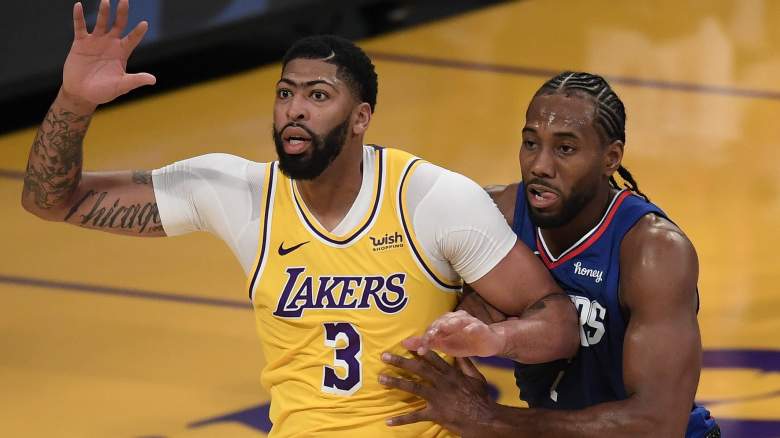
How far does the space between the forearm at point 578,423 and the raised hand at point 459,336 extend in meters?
0.31

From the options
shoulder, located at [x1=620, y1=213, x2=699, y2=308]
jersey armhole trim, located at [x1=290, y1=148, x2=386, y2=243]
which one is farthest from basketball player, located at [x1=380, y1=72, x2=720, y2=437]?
jersey armhole trim, located at [x1=290, y1=148, x2=386, y2=243]

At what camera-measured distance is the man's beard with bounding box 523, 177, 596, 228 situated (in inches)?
171

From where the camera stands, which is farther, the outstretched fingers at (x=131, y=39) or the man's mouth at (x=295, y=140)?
the outstretched fingers at (x=131, y=39)

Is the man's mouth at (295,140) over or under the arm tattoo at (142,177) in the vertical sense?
over

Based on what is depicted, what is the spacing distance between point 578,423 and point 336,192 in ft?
3.13

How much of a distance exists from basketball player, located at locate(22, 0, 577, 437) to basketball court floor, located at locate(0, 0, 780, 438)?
1505 millimetres

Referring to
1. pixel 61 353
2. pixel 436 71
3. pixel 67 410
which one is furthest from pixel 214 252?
pixel 436 71

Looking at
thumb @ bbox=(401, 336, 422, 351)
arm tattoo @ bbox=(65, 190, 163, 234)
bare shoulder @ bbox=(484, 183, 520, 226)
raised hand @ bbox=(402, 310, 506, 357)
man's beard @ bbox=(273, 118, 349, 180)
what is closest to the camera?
raised hand @ bbox=(402, 310, 506, 357)

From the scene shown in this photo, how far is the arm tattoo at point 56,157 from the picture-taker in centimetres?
442

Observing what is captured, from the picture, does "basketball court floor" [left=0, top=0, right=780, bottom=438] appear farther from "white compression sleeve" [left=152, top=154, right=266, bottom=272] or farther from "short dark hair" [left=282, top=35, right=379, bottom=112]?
"short dark hair" [left=282, top=35, right=379, bottom=112]

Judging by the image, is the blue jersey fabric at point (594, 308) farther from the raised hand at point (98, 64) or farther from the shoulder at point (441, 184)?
the raised hand at point (98, 64)

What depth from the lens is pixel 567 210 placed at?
4352mm

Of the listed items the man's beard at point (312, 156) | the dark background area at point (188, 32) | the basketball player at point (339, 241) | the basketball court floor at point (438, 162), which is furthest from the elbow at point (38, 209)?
the dark background area at point (188, 32)

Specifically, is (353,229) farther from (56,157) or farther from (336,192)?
(56,157)
